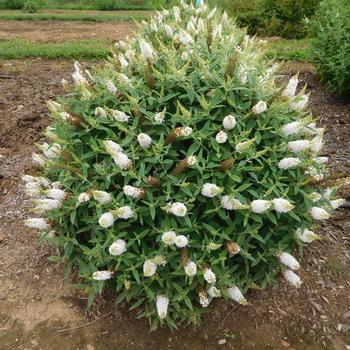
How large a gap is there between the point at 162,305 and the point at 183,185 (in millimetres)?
657

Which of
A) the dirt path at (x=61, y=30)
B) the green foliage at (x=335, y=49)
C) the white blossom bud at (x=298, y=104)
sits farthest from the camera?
the dirt path at (x=61, y=30)

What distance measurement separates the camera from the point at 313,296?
3.13 meters

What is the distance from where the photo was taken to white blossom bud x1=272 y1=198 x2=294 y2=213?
239cm

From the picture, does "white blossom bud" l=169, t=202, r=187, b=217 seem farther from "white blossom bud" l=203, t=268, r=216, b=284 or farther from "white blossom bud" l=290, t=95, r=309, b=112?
"white blossom bud" l=290, t=95, r=309, b=112

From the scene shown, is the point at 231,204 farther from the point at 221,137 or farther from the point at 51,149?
the point at 51,149

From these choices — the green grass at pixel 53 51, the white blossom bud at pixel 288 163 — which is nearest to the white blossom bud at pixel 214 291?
the white blossom bud at pixel 288 163

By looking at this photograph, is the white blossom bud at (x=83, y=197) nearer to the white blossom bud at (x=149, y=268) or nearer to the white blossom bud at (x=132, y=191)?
the white blossom bud at (x=132, y=191)

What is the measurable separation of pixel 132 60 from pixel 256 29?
7.44m

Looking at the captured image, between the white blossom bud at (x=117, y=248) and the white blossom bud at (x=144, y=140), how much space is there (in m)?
0.52

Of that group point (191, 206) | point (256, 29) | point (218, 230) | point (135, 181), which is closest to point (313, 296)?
point (218, 230)

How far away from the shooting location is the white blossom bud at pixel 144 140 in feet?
8.06

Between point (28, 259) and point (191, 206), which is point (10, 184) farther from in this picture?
point (191, 206)

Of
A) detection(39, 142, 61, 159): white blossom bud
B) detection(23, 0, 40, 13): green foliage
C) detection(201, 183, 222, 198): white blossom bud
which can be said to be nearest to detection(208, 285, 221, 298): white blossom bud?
detection(201, 183, 222, 198): white blossom bud

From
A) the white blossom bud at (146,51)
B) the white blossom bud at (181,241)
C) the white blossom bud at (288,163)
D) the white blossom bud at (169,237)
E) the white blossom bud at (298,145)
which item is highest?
the white blossom bud at (146,51)
